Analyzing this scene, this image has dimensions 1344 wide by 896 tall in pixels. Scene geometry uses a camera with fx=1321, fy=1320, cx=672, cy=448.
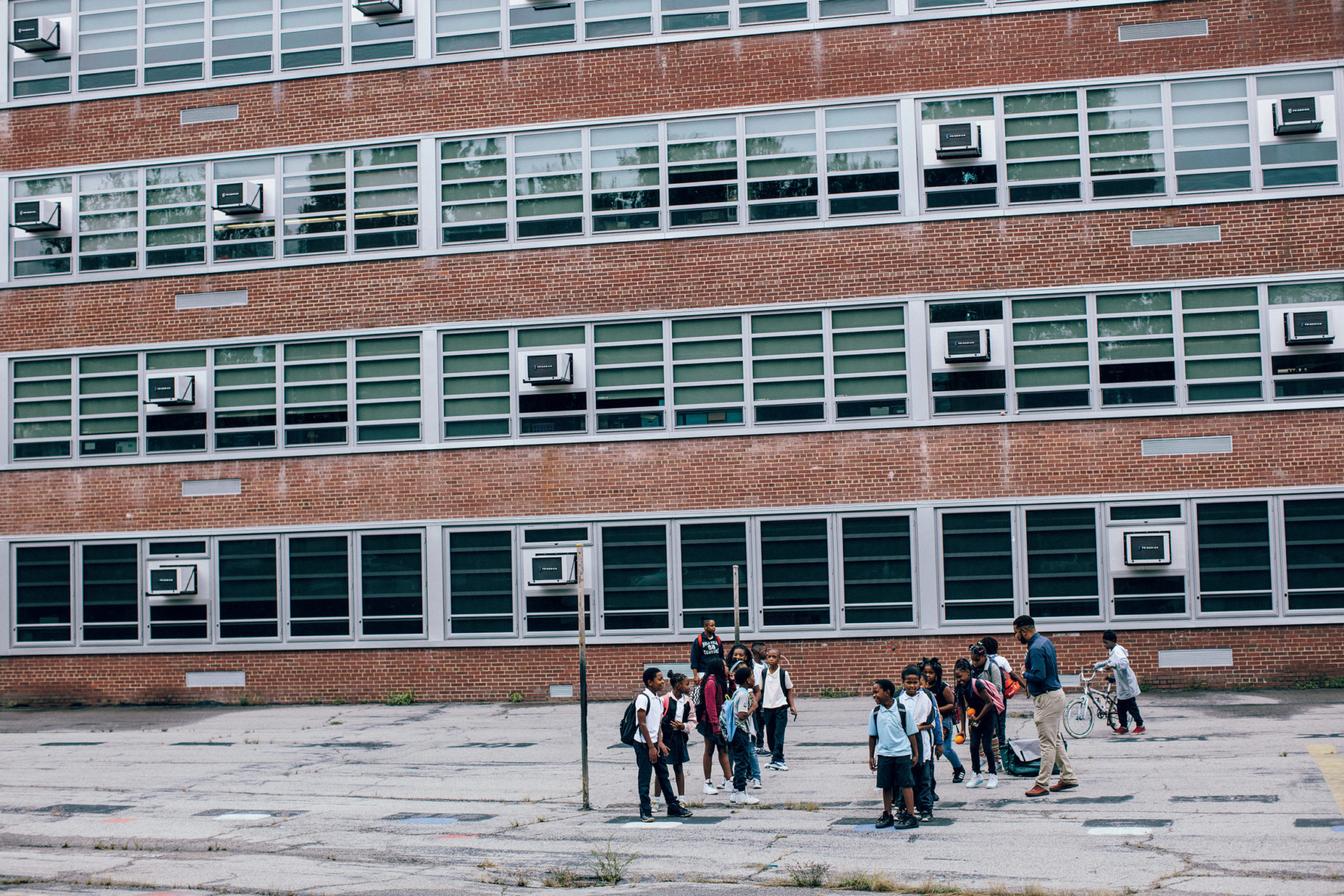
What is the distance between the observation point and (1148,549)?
2136cm

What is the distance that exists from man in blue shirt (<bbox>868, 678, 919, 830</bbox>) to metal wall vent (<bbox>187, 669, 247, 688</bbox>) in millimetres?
14957

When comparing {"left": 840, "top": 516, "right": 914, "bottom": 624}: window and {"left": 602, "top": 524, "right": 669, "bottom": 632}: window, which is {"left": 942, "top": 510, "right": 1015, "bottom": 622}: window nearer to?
{"left": 840, "top": 516, "right": 914, "bottom": 624}: window

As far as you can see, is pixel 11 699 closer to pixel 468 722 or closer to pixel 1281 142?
pixel 468 722

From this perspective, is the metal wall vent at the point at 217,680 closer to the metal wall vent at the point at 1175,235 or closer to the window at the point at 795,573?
the window at the point at 795,573

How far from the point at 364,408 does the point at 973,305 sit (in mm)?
10928

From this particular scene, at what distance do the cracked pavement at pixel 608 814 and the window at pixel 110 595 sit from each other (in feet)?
11.7

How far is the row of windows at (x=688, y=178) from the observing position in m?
21.9

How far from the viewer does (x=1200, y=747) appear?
1645cm

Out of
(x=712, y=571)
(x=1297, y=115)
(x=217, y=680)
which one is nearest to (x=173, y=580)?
(x=217, y=680)

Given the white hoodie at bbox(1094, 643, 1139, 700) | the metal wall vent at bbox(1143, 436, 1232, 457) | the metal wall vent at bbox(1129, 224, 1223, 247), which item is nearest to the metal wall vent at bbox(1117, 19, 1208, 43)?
the metal wall vent at bbox(1129, 224, 1223, 247)

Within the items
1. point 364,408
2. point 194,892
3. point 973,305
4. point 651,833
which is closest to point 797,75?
point 973,305

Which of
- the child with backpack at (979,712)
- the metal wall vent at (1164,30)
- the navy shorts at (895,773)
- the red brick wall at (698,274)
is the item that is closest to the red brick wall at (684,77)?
the metal wall vent at (1164,30)

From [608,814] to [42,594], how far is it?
15.6 m

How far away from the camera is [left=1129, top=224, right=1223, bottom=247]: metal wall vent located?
71.3ft
